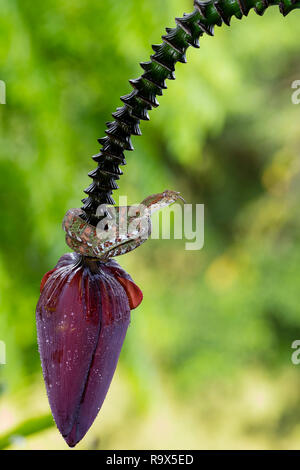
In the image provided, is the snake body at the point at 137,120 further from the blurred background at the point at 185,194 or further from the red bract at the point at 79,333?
the blurred background at the point at 185,194

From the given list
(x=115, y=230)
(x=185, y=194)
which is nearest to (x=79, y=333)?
(x=115, y=230)

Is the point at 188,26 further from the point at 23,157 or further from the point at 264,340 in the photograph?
the point at 264,340

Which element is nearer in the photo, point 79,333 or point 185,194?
point 79,333

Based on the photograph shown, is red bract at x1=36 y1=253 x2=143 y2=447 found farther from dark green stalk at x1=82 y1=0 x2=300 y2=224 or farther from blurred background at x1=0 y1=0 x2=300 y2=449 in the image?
blurred background at x1=0 y1=0 x2=300 y2=449

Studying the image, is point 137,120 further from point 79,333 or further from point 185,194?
point 185,194

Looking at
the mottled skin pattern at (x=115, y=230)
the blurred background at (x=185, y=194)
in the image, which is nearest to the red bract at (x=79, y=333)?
the mottled skin pattern at (x=115, y=230)

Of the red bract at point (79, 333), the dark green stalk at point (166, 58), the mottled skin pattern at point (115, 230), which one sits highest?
the dark green stalk at point (166, 58)
